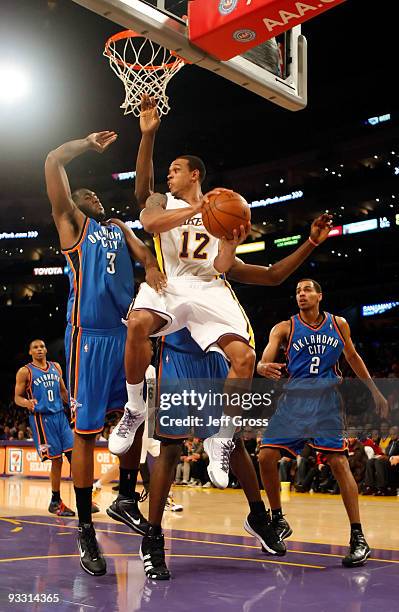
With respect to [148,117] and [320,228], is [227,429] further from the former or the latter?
[148,117]

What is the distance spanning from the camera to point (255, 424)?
43.0ft

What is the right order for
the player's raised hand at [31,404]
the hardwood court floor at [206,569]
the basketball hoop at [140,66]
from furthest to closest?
the player's raised hand at [31,404] → the basketball hoop at [140,66] → the hardwood court floor at [206,569]

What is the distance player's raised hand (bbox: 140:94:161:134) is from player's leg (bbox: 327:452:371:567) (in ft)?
9.26

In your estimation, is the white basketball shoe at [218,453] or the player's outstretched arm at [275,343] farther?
the player's outstretched arm at [275,343]

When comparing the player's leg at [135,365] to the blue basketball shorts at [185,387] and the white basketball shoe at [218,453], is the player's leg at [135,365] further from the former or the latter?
the white basketball shoe at [218,453]

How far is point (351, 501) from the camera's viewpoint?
521 cm

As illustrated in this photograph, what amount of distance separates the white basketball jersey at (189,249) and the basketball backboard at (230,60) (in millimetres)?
1259

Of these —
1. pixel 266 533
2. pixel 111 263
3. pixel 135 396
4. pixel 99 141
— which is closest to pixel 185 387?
pixel 135 396

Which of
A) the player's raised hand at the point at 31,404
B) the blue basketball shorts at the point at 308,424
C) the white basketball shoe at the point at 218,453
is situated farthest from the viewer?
the player's raised hand at the point at 31,404

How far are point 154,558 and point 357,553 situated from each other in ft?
4.97

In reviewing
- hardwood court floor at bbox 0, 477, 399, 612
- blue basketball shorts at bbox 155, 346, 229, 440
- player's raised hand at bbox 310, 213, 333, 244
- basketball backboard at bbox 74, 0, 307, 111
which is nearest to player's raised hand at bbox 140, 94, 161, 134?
basketball backboard at bbox 74, 0, 307, 111

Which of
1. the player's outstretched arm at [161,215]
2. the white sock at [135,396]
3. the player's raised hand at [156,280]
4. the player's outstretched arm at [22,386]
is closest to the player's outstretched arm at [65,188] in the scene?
the player's outstretched arm at [161,215]

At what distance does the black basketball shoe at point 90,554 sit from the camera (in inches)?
169

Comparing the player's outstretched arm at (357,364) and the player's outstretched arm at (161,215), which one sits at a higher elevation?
the player's outstretched arm at (161,215)
